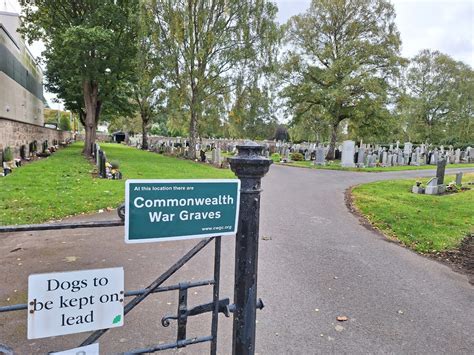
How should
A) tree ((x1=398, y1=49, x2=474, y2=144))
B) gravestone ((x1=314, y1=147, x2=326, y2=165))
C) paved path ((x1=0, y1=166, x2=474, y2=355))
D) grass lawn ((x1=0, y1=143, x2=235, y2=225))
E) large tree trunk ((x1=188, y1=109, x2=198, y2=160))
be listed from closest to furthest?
paved path ((x1=0, y1=166, x2=474, y2=355)), grass lawn ((x1=0, y1=143, x2=235, y2=225)), large tree trunk ((x1=188, y1=109, x2=198, y2=160)), gravestone ((x1=314, y1=147, x2=326, y2=165)), tree ((x1=398, y1=49, x2=474, y2=144))

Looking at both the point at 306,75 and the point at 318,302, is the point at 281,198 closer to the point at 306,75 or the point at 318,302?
the point at 318,302

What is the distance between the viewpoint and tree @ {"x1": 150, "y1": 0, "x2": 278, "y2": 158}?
2139 centimetres

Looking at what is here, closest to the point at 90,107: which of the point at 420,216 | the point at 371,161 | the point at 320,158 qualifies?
the point at 320,158

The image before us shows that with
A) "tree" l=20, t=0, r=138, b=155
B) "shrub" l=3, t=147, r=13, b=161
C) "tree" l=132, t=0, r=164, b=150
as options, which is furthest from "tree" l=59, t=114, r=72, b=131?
"shrub" l=3, t=147, r=13, b=161

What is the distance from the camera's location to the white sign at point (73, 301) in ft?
4.99

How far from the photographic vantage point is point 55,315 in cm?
156

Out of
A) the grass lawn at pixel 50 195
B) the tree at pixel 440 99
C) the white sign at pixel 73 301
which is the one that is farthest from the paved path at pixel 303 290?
the tree at pixel 440 99

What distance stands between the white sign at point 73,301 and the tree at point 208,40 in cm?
2097

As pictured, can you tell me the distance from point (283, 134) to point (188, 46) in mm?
56038

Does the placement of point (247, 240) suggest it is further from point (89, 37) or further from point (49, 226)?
point (89, 37)

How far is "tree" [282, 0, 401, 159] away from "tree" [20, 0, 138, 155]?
14663 mm

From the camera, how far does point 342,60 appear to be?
26281 mm

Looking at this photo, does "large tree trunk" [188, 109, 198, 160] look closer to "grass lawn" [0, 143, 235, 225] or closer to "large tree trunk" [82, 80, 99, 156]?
"large tree trunk" [82, 80, 99, 156]

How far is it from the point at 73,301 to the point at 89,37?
1750cm
